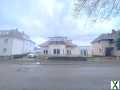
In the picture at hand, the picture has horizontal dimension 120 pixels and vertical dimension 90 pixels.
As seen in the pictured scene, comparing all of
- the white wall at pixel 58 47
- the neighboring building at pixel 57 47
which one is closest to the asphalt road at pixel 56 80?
the neighboring building at pixel 57 47

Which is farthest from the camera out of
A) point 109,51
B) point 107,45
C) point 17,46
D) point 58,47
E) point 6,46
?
point 17,46

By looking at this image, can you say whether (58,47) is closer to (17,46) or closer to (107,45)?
(17,46)

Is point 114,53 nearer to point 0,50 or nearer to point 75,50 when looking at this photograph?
point 75,50

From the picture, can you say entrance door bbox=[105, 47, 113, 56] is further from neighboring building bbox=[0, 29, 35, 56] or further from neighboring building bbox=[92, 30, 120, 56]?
neighboring building bbox=[0, 29, 35, 56]

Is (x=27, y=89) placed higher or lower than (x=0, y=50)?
lower

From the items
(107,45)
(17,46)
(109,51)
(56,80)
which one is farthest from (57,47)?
(56,80)

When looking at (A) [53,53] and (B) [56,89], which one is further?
(A) [53,53]

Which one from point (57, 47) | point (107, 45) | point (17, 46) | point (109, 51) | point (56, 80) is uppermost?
point (17, 46)

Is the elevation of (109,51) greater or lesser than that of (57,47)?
lesser

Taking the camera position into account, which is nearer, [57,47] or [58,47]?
[57,47]

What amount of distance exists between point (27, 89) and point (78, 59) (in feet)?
84.0

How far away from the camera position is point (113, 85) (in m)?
4.30

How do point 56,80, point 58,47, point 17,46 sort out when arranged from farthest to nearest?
point 17,46, point 58,47, point 56,80

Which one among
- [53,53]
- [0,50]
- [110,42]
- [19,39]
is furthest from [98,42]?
[0,50]
